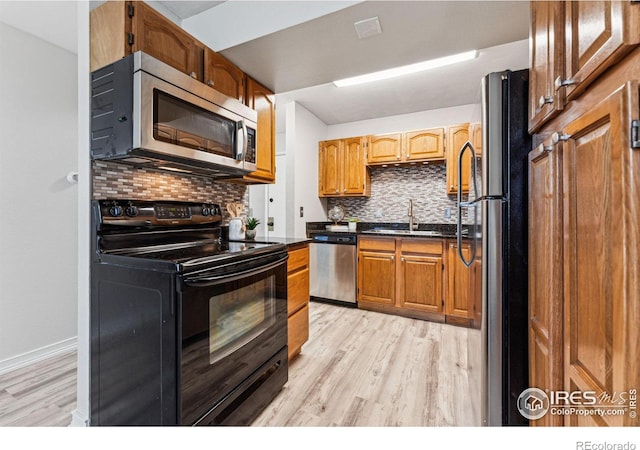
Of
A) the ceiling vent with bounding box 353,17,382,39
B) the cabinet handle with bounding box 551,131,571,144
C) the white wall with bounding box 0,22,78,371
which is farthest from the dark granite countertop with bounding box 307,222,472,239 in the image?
the white wall with bounding box 0,22,78,371

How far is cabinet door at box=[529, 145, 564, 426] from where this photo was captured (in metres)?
0.84

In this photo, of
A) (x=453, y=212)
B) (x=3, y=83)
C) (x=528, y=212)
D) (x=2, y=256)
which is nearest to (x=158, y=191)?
(x=2, y=256)

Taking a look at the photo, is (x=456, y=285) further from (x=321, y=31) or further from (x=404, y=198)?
(x=321, y=31)

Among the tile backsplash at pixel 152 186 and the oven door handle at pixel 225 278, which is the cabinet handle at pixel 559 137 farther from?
the tile backsplash at pixel 152 186

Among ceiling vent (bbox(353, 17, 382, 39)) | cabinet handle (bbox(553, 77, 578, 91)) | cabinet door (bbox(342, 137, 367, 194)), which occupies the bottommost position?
cabinet handle (bbox(553, 77, 578, 91))

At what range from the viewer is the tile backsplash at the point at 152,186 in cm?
149

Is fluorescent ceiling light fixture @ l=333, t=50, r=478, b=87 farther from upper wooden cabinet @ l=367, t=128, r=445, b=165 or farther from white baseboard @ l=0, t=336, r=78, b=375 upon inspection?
white baseboard @ l=0, t=336, r=78, b=375

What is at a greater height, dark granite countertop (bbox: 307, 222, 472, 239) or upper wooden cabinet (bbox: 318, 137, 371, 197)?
upper wooden cabinet (bbox: 318, 137, 371, 197)

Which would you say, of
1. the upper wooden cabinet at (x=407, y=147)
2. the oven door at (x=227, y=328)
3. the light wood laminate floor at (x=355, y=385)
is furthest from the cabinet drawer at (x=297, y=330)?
the upper wooden cabinet at (x=407, y=147)

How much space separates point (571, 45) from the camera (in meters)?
0.78

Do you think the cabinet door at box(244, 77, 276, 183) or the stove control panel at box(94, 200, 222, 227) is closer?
the stove control panel at box(94, 200, 222, 227)

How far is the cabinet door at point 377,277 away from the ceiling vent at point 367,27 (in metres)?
2.30

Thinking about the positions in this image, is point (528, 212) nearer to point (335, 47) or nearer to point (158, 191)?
point (335, 47)

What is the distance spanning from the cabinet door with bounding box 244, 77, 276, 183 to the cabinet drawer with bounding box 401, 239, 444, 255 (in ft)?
5.71
